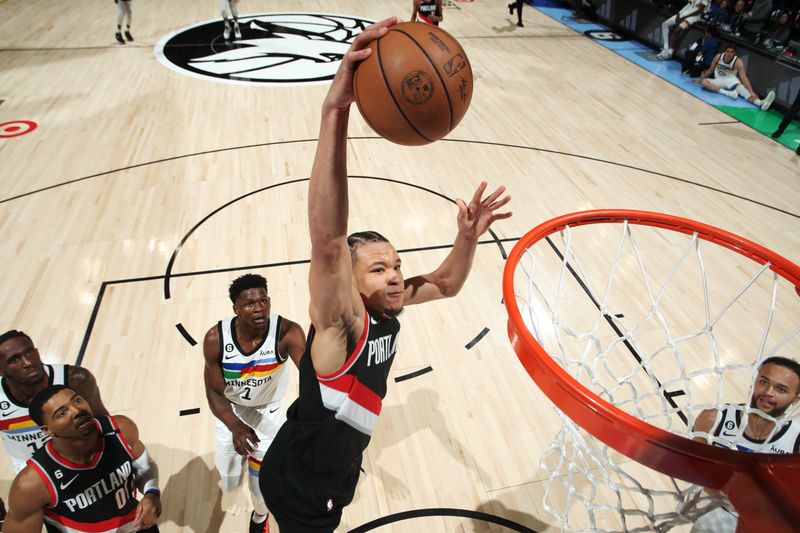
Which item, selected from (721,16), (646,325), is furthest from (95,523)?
(721,16)

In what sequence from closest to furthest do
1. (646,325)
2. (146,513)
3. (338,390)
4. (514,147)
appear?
(338,390) < (146,513) < (646,325) < (514,147)

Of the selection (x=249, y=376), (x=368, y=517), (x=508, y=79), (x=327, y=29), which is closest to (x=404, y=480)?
(x=368, y=517)

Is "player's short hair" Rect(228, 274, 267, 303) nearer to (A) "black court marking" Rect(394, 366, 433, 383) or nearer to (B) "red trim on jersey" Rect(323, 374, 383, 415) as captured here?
(B) "red trim on jersey" Rect(323, 374, 383, 415)

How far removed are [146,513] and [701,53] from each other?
35.6 feet

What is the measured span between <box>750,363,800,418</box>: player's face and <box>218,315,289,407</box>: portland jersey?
2437mm

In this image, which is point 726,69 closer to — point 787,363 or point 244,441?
point 787,363

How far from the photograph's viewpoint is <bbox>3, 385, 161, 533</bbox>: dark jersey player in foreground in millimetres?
2035

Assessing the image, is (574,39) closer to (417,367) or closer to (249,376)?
(417,367)

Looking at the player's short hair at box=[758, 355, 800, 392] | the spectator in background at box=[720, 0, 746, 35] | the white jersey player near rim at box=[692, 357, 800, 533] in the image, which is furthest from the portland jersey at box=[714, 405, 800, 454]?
the spectator in background at box=[720, 0, 746, 35]

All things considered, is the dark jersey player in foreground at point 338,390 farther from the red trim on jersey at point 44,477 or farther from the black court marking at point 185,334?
the black court marking at point 185,334

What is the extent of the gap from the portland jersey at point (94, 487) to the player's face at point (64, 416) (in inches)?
3.9

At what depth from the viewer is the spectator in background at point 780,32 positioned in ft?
29.0

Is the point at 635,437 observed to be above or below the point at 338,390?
above

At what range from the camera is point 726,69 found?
879 centimetres
